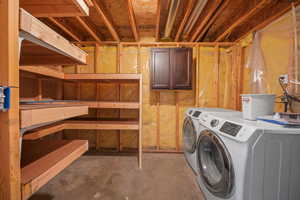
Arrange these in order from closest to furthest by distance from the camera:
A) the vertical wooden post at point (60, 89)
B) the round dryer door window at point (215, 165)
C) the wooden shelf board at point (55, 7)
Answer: the wooden shelf board at point (55, 7), the round dryer door window at point (215, 165), the vertical wooden post at point (60, 89)

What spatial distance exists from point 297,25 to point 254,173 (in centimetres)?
163

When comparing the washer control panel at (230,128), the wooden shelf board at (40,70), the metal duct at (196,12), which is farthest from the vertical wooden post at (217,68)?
the wooden shelf board at (40,70)

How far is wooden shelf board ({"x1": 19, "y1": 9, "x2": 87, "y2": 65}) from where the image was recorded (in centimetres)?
44

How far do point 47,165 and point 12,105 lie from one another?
14.8 inches

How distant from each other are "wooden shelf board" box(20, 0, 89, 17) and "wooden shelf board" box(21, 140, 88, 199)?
82 centimetres

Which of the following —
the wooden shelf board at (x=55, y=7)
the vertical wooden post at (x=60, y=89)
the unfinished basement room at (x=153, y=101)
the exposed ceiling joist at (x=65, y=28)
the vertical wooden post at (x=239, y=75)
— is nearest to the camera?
the unfinished basement room at (x=153, y=101)

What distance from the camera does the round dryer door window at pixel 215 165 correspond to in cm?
95

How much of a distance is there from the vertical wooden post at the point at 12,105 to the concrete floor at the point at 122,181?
1224 mm

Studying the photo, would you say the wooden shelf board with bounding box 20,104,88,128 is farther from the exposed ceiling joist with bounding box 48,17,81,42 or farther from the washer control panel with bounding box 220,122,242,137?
the exposed ceiling joist with bounding box 48,17,81,42

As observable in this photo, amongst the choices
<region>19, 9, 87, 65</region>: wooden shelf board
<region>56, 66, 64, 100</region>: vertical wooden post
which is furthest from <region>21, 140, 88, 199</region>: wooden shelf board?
<region>56, 66, 64, 100</region>: vertical wooden post

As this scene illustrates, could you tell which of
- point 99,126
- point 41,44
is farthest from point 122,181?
point 41,44

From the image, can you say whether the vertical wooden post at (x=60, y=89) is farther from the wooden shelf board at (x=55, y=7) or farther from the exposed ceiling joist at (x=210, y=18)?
the exposed ceiling joist at (x=210, y=18)

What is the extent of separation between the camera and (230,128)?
38.5 inches

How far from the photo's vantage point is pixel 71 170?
1.85m
